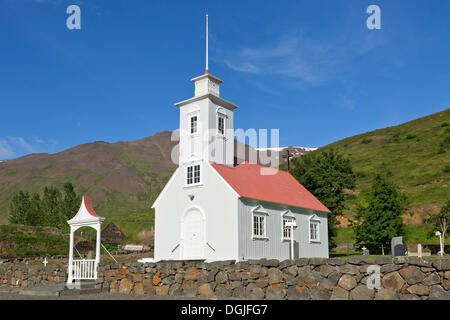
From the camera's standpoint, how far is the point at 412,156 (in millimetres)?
96250

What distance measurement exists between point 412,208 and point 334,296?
4951 centimetres

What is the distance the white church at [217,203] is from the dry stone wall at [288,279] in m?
6.12

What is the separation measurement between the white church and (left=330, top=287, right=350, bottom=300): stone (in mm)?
9314

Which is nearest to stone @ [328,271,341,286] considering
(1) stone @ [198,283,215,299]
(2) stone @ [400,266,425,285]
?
(2) stone @ [400,266,425,285]

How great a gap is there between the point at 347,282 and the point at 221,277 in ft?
16.1

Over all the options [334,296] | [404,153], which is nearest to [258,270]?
[334,296]

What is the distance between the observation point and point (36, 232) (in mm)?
51156

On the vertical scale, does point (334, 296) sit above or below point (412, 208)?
below

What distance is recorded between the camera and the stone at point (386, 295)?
11.8m

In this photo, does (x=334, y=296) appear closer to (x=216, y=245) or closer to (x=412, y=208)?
(x=216, y=245)

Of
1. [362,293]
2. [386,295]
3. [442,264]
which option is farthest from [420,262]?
[362,293]

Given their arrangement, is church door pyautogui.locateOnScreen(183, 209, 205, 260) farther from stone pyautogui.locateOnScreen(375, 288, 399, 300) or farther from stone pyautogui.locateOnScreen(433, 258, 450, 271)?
stone pyautogui.locateOnScreen(433, 258, 450, 271)

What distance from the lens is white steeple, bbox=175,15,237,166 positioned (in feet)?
85.8

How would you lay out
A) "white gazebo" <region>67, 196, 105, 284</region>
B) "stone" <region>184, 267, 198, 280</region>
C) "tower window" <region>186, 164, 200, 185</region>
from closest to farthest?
"stone" <region>184, 267, 198, 280</region>
"white gazebo" <region>67, 196, 105, 284</region>
"tower window" <region>186, 164, 200, 185</region>
